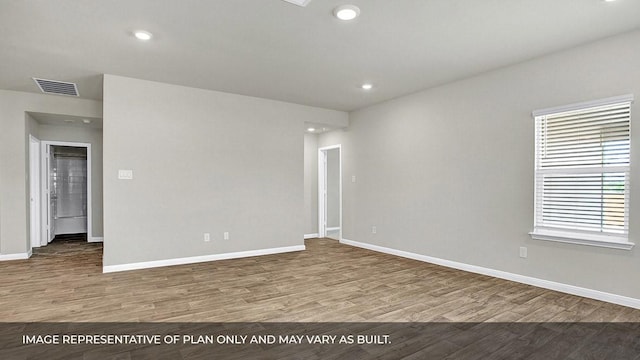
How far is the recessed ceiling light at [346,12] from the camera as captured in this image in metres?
2.79

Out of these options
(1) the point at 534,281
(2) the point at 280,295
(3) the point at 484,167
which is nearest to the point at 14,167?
(2) the point at 280,295

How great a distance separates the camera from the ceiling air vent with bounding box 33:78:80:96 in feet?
15.7

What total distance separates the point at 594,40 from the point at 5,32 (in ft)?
19.5

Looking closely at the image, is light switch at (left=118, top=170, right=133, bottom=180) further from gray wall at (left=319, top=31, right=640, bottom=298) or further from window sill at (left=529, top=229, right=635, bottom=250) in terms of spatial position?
window sill at (left=529, top=229, right=635, bottom=250)

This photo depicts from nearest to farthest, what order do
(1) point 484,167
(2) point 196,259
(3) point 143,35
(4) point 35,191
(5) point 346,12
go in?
(5) point 346,12 → (3) point 143,35 → (1) point 484,167 → (2) point 196,259 → (4) point 35,191

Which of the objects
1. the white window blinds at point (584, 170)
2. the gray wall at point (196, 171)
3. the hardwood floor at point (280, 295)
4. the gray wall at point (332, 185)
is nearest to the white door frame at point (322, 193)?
the gray wall at point (332, 185)

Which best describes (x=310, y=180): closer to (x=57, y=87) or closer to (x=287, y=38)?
(x=287, y=38)

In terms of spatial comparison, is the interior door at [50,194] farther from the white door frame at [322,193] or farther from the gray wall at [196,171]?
the white door frame at [322,193]

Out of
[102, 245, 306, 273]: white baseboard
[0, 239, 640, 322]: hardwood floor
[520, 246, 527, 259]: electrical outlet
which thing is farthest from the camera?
[102, 245, 306, 273]: white baseboard

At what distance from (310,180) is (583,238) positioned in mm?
5284

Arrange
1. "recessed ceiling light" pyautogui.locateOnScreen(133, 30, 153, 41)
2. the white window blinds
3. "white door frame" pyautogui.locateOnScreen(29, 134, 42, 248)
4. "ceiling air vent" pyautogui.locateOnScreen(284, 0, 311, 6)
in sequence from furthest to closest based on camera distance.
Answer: "white door frame" pyautogui.locateOnScreen(29, 134, 42, 248)
the white window blinds
"recessed ceiling light" pyautogui.locateOnScreen(133, 30, 153, 41)
"ceiling air vent" pyautogui.locateOnScreen(284, 0, 311, 6)

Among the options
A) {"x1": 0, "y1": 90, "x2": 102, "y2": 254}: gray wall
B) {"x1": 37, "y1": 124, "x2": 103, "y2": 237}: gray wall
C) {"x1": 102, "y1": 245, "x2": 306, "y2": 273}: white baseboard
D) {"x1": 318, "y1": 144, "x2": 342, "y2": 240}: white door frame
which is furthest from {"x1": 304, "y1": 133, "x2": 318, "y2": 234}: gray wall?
{"x1": 0, "y1": 90, "x2": 102, "y2": 254}: gray wall

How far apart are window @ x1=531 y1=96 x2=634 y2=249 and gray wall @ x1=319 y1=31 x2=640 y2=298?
89 mm

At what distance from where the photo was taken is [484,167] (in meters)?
4.46
